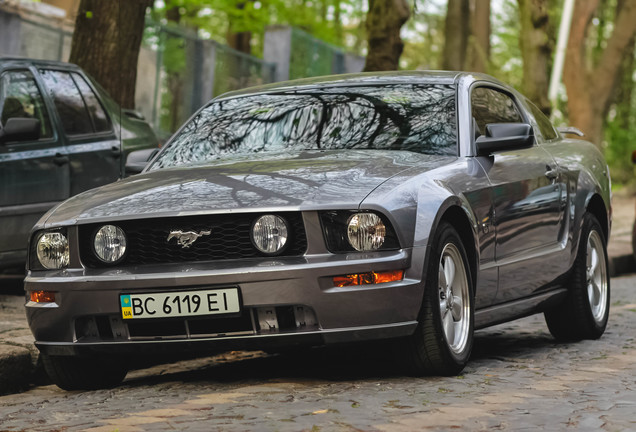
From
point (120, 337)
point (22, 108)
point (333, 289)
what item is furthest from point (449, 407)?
point (22, 108)

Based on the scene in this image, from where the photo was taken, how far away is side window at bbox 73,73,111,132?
10.4 m

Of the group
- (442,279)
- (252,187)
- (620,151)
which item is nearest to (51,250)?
(252,187)

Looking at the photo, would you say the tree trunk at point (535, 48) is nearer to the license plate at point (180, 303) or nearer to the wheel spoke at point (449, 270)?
the wheel spoke at point (449, 270)

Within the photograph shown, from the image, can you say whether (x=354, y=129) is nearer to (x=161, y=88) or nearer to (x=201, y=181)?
(x=201, y=181)

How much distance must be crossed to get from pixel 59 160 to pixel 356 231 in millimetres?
5002

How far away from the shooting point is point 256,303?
17.1 ft

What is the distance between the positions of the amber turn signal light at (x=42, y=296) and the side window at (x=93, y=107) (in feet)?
Answer: 15.8

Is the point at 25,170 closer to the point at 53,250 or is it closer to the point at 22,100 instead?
the point at 22,100

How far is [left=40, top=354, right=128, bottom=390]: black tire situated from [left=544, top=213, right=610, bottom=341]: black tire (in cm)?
297

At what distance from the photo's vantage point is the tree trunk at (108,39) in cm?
1182

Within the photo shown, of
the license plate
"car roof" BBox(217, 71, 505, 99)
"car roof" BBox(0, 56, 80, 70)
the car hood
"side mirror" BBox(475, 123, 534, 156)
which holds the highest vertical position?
"car roof" BBox(0, 56, 80, 70)

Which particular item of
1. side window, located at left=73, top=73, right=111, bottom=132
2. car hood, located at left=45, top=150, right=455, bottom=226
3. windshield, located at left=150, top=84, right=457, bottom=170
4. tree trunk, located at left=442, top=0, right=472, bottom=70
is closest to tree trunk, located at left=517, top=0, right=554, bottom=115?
tree trunk, located at left=442, top=0, right=472, bottom=70

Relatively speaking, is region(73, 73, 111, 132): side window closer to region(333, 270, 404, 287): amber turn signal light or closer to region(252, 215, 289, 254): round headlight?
region(252, 215, 289, 254): round headlight

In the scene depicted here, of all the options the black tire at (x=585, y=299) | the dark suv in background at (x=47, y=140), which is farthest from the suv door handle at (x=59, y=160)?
the black tire at (x=585, y=299)
